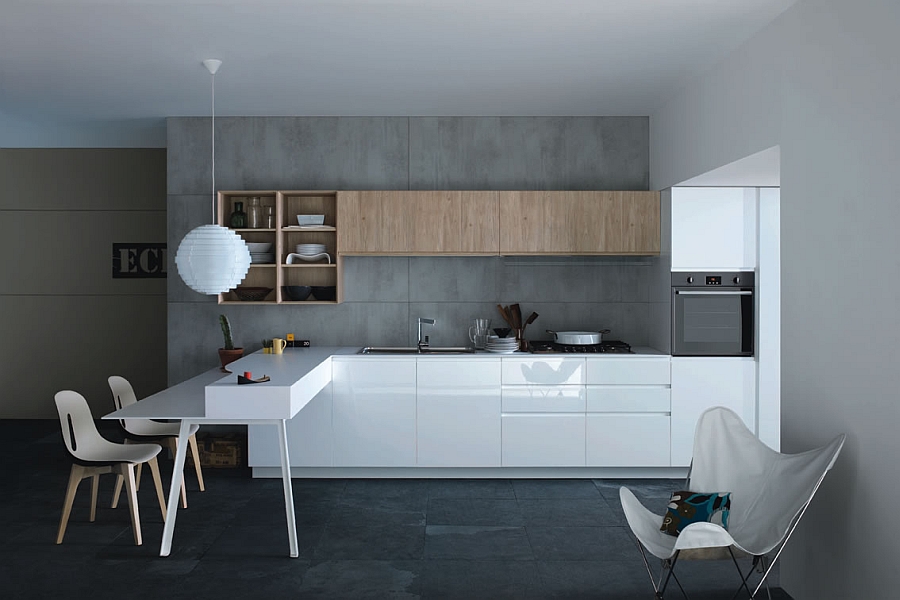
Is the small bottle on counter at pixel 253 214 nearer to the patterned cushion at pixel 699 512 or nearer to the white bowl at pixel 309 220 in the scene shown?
the white bowl at pixel 309 220

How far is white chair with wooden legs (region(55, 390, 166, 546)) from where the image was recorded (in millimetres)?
4105

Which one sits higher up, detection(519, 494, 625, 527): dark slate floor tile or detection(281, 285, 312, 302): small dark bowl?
detection(281, 285, 312, 302): small dark bowl

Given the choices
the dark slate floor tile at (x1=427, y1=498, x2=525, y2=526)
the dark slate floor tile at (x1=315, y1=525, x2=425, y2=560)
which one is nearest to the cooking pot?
the dark slate floor tile at (x1=427, y1=498, x2=525, y2=526)

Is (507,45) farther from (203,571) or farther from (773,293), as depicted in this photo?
(203,571)

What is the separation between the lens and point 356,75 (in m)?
4.77

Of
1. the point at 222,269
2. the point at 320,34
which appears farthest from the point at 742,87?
the point at 222,269

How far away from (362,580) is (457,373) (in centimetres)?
200

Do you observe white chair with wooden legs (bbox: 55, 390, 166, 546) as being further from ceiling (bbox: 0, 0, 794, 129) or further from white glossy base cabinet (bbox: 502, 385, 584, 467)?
white glossy base cabinet (bbox: 502, 385, 584, 467)

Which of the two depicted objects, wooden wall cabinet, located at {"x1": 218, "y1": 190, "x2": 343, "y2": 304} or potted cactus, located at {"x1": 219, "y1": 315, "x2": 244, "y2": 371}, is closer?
potted cactus, located at {"x1": 219, "y1": 315, "x2": 244, "y2": 371}

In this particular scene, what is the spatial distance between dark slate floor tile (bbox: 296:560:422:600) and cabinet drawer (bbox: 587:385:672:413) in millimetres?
2035

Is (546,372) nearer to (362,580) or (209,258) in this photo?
(362,580)

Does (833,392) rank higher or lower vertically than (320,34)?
lower

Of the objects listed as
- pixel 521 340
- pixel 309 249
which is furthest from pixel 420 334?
pixel 309 249

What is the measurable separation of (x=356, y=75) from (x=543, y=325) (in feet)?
7.95
